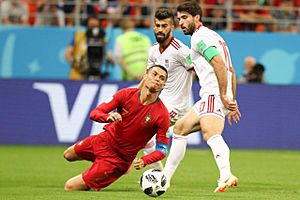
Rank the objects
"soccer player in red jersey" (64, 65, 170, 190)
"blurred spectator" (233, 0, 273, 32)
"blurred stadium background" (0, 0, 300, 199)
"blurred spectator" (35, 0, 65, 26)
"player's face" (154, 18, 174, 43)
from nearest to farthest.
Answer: "soccer player in red jersey" (64, 65, 170, 190)
"player's face" (154, 18, 174, 43)
"blurred stadium background" (0, 0, 300, 199)
"blurred spectator" (35, 0, 65, 26)
"blurred spectator" (233, 0, 273, 32)

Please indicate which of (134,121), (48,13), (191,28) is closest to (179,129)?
(134,121)

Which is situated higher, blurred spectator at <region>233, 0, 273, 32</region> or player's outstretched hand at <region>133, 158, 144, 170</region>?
player's outstretched hand at <region>133, 158, 144, 170</region>

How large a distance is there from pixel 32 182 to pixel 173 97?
216 centimetres

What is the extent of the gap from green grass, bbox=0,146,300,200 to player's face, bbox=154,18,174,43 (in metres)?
1.92

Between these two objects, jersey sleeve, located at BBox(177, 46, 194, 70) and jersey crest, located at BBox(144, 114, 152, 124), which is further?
jersey sleeve, located at BBox(177, 46, 194, 70)

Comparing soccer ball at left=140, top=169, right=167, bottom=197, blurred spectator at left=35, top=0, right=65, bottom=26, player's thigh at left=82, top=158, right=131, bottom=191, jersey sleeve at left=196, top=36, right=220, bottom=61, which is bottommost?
blurred spectator at left=35, top=0, right=65, bottom=26

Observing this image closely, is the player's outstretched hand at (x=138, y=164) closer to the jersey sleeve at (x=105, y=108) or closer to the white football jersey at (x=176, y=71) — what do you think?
the jersey sleeve at (x=105, y=108)

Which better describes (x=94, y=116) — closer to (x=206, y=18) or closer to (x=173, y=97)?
(x=173, y=97)

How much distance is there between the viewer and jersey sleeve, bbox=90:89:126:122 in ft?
31.4

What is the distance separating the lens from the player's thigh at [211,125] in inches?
413

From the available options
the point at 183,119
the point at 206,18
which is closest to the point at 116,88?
the point at 206,18

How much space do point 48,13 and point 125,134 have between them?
1189cm

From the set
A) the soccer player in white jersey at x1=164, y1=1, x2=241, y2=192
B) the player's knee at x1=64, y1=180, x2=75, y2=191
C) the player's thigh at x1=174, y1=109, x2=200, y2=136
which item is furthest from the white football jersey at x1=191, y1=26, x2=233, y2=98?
the player's knee at x1=64, y1=180, x2=75, y2=191

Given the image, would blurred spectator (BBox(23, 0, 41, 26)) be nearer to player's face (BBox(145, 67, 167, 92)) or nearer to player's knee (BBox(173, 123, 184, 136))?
player's knee (BBox(173, 123, 184, 136))
